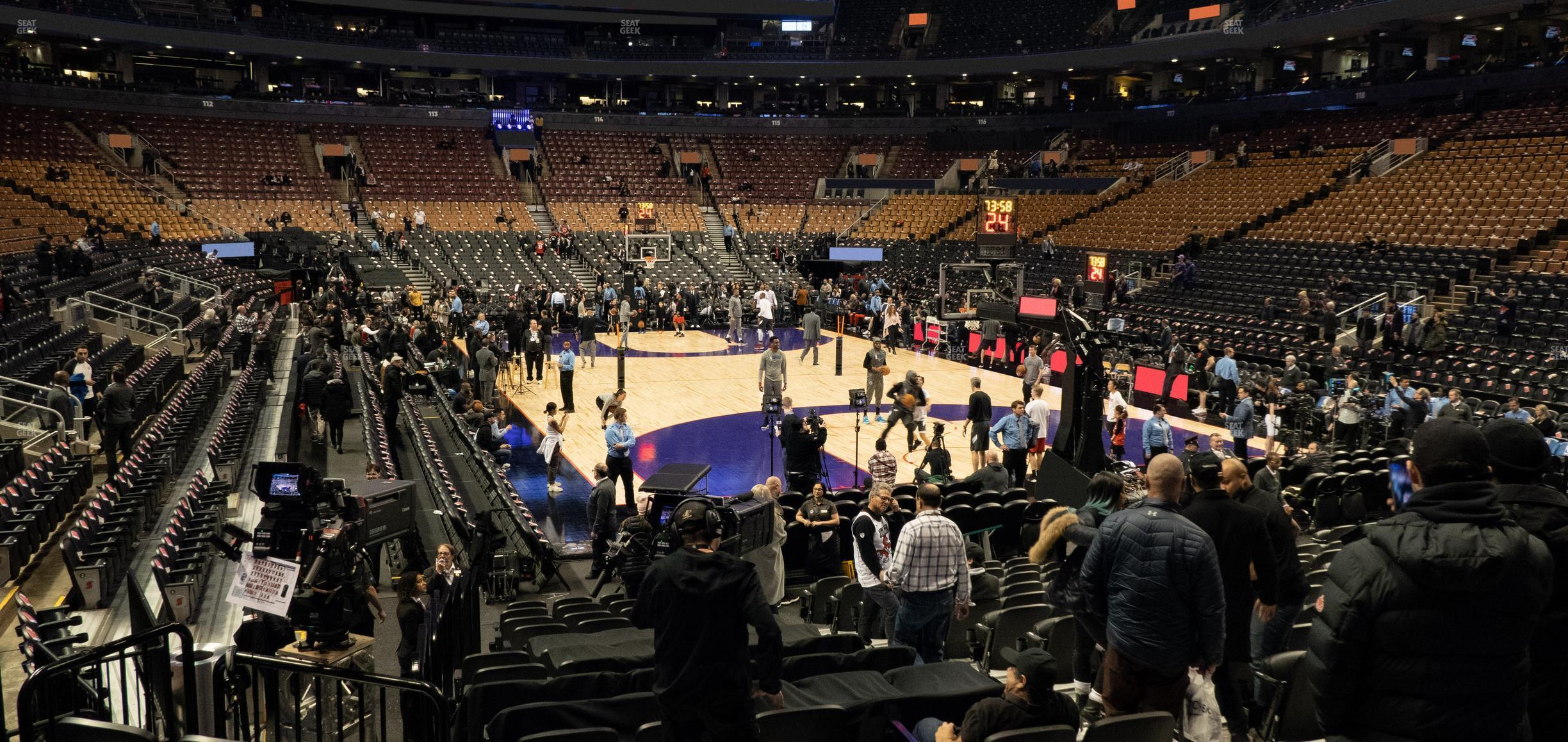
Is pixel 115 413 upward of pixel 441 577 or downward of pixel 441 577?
upward

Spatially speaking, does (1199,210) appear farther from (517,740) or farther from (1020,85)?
(517,740)

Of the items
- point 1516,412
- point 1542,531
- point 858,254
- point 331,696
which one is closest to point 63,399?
point 331,696

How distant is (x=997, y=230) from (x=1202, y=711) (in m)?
18.5

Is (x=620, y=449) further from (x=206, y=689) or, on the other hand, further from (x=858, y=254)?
(x=858, y=254)

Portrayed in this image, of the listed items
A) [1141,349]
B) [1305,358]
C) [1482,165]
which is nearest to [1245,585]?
[1305,358]

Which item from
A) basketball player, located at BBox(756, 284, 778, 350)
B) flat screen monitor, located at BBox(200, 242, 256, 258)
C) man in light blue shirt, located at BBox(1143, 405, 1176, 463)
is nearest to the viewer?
man in light blue shirt, located at BBox(1143, 405, 1176, 463)

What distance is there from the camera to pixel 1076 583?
4668mm

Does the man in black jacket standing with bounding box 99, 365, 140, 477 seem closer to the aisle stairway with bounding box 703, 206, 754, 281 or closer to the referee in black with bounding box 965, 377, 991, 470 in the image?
the referee in black with bounding box 965, 377, 991, 470

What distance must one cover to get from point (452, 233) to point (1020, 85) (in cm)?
2582

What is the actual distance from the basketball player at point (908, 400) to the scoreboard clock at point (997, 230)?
767 centimetres

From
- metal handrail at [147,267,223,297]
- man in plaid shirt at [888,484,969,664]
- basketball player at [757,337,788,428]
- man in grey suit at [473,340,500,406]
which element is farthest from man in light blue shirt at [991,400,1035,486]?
metal handrail at [147,267,223,297]

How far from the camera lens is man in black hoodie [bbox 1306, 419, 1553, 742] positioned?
108 inches

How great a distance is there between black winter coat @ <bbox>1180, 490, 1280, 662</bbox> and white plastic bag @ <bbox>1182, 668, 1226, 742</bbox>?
0.33m

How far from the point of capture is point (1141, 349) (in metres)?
22.2
